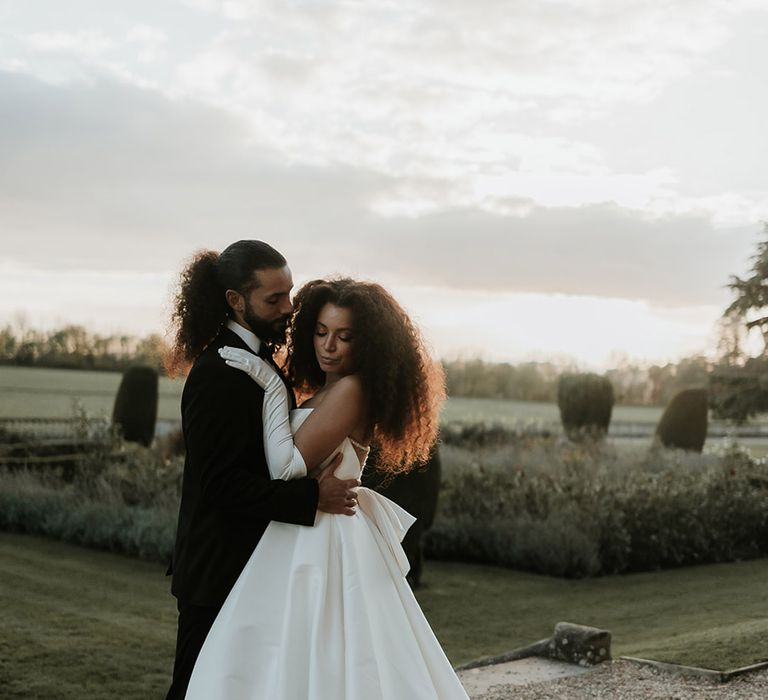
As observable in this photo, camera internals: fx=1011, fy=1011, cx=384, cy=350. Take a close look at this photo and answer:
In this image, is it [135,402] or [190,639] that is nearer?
[190,639]

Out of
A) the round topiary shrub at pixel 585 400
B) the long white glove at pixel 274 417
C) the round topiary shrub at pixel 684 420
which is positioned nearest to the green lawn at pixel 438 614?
the long white glove at pixel 274 417

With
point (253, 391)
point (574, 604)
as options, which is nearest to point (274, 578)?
point (253, 391)

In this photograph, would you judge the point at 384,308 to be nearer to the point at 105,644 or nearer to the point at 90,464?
the point at 105,644

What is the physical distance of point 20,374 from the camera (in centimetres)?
2078

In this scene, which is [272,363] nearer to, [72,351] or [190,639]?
[190,639]

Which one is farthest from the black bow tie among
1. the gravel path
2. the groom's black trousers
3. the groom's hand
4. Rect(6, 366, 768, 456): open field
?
Rect(6, 366, 768, 456): open field

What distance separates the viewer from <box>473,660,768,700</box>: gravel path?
17.1ft

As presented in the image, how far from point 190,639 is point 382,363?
1.09m

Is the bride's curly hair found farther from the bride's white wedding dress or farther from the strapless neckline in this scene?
the bride's white wedding dress

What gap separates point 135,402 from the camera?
1978cm

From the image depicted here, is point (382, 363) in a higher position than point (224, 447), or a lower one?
higher

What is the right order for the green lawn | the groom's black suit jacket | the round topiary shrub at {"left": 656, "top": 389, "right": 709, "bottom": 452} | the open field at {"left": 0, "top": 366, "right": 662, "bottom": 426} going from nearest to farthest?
the groom's black suit jacket, the green lawn, the open field at {"left": 0, "top": 366, "right": 662, "bottom": 426}, the round topiary shrub at {"left": 656, "top": 389, "right": 709, "bottom": 452}

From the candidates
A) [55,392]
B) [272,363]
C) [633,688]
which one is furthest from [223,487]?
[55,392]

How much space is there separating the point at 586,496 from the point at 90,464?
6.94m
